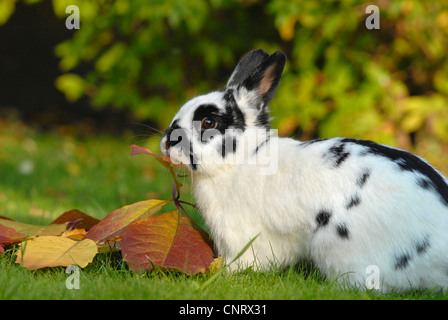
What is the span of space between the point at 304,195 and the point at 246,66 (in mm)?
901

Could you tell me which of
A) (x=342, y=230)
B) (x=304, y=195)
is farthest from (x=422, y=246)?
(x=304, y=195)

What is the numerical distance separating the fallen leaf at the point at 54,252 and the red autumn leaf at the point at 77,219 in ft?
1.42

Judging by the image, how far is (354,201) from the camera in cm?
237

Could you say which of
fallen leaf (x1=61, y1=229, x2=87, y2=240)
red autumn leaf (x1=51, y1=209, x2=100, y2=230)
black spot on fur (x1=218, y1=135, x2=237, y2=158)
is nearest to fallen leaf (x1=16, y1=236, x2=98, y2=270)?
fallen leaf (x1=61, y1=229, x2=87, y2=240)

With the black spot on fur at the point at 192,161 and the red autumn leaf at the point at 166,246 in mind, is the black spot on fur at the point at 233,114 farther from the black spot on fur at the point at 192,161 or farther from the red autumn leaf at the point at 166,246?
the red autumn leaf at the point at 166,246

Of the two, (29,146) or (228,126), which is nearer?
(228,126)

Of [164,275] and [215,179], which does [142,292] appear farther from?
[215,179]

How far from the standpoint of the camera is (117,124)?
887 centimetres

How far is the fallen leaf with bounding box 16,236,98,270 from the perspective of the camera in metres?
2.44

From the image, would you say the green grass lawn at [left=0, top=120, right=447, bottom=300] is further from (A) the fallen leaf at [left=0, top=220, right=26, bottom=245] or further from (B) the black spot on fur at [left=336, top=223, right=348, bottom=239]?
(B) the black spot on fur at [left=336, top=223, right=348, bottom=239]

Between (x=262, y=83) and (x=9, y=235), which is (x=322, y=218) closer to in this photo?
(x=262, y=83)

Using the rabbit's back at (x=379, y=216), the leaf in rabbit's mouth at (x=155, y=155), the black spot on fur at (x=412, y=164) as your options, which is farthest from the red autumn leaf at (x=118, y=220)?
Answer: the black spot on fur at (x=412, y=164)
